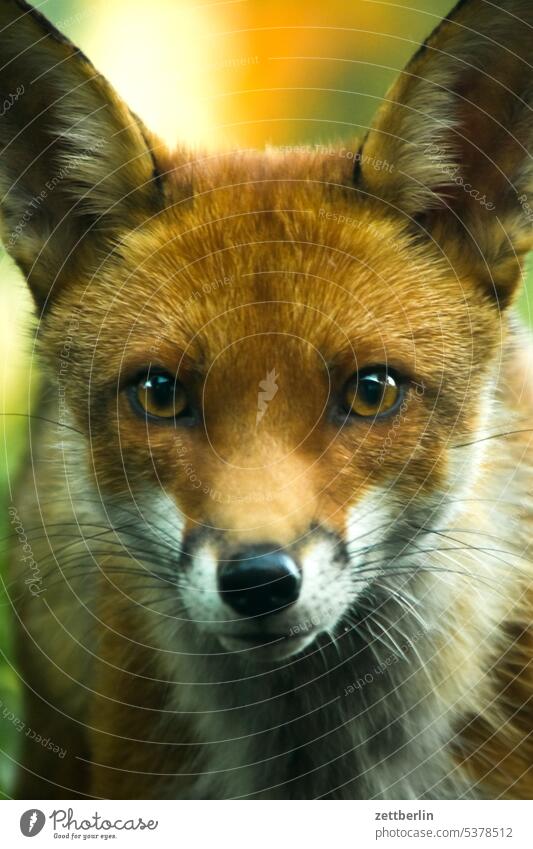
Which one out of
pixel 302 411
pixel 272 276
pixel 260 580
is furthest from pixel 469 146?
pixel 260 580

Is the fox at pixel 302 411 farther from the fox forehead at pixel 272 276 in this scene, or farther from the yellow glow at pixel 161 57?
the yellow glow at pixel 161 57

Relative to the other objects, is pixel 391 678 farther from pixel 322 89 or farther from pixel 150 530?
pixel 322 89

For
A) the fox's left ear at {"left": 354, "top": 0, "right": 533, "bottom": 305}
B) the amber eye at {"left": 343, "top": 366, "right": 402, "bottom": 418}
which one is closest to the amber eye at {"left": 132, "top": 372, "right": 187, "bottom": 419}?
the amber eye at {"left": 343, "top": 366, "right": 402, "bottom": 418}

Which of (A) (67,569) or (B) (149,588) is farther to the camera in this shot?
(A) (67,569)

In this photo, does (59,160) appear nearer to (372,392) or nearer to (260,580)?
(372,392)

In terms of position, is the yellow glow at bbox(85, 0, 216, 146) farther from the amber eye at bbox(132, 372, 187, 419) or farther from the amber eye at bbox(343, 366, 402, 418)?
the amber eye at bbox(343, 366, 402, 418)
